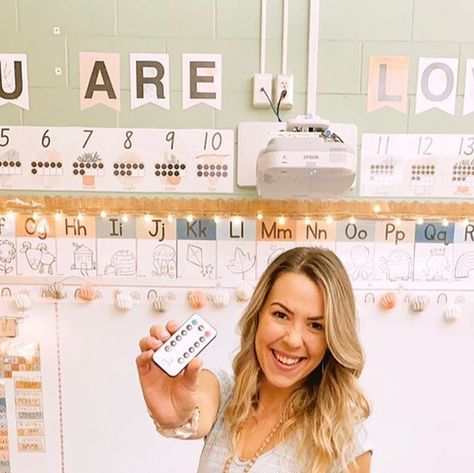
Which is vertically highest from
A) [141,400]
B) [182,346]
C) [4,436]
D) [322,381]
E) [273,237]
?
[273,237]

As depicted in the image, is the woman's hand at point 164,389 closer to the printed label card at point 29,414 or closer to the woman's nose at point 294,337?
the woman's nose at point 294,337

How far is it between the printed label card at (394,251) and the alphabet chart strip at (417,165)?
105 millimetres

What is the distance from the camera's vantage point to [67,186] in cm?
137

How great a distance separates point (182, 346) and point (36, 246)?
827mm

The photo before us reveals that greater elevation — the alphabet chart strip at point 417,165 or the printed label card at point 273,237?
the alphabet chart strip at point 417,165

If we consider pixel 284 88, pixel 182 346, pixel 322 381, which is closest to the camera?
pixel 182 346

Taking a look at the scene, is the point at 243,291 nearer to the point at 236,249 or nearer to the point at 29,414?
the point at 236,249

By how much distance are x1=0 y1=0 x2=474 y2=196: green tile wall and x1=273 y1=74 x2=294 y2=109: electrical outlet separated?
0.08 feet

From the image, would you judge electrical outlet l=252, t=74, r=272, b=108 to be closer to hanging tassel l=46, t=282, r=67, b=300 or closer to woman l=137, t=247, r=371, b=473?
woman l=137, t=247, r=371, b=473

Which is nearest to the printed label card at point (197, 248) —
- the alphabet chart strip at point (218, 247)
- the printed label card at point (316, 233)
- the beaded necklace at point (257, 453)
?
the alphabet chart strip at point (218, 247)

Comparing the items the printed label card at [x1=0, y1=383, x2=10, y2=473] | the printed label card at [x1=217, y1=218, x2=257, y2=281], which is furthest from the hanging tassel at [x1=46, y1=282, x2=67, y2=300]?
the printed label card at [x1=217, y1=218, x2=257, y2=281]

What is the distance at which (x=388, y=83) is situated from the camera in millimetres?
1328

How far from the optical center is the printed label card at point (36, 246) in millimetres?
1384

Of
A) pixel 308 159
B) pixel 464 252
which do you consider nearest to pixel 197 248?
pixel 308 159
